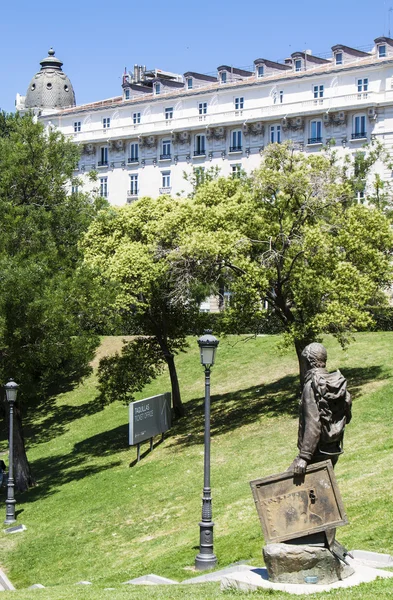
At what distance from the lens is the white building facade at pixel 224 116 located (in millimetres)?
66938

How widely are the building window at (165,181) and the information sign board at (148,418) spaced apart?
43.5 m

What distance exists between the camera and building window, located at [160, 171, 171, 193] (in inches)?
3017

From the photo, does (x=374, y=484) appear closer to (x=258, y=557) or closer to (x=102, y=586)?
(x=258, y=557)

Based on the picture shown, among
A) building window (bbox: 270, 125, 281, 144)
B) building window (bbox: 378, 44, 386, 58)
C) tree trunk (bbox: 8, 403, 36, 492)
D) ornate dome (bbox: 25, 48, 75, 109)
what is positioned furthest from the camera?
ornate dome (bbox: 25, 48, 75, 109)

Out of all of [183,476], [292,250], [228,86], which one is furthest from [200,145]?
[183,476]

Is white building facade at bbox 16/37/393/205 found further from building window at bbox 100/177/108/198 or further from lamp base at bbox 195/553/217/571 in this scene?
lamp base at bbox 195/553/217/571

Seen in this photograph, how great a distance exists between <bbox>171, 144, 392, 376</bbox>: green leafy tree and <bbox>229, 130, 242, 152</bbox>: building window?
133 feet

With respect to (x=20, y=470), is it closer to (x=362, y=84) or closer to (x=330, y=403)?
(x=330, y=403)

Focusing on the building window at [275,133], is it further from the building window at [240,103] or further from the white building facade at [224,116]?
the building window at [240,103]

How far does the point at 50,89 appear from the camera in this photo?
8762 centimetres

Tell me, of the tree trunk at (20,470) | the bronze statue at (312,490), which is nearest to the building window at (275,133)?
the tree trunk at (20,470)

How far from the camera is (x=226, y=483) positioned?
25.8 metres

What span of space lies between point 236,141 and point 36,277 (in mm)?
45296

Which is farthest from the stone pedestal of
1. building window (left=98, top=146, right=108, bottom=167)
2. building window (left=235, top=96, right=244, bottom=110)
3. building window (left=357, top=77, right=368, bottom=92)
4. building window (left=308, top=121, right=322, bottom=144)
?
building window (left=98, top=146, right=108, bottom=167)
